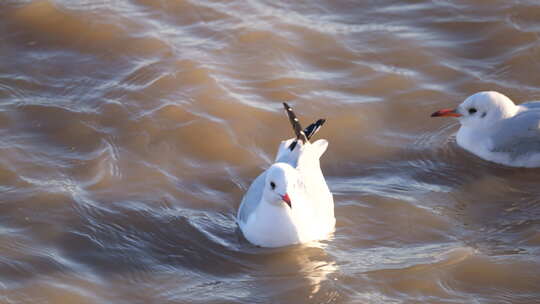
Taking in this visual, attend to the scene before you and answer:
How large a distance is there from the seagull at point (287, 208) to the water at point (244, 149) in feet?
0.40

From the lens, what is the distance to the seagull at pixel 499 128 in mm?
7199

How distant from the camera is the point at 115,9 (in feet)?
30.1

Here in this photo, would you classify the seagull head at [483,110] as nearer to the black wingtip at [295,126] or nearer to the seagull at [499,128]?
the seagull at [499,128]

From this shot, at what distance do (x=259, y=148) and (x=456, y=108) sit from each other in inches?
A: 73.2

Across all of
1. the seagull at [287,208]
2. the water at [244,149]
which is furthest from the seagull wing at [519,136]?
the seagull at [287,208]

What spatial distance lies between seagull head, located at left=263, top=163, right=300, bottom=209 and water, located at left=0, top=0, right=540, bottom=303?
42 centimetres

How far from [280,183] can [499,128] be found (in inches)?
101

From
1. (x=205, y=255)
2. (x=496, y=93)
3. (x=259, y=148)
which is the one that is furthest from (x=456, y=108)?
(x=205, y=255)

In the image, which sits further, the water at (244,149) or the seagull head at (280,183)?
the seagull head at (280,183)

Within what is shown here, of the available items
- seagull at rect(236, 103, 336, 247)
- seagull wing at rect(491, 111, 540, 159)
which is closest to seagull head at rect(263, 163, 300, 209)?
seagull at rect(236, 103, 336, 247)

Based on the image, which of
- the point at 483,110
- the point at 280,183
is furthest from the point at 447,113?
the point at 280,183

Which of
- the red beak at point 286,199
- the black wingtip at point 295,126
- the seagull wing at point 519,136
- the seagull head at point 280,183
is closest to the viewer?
the red beak at point 286,199

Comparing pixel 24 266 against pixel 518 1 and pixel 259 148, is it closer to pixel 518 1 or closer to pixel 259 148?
pixel 259 148

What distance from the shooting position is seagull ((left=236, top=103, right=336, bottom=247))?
5914 mm
